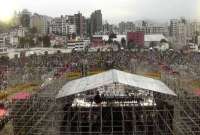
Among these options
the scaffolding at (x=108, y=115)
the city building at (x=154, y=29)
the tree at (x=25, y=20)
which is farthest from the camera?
the city building at (x=154, y=29)

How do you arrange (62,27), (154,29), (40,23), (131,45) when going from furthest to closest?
(154,29) < (40,23) < (62,27) < (131,45)

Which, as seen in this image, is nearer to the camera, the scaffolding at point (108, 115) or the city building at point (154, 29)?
the scaffolding at point (108, 115)

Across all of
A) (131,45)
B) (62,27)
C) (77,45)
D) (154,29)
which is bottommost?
(131,45)

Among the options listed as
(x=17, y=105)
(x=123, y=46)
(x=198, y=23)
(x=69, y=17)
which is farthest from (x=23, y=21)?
(x=17, y=105)

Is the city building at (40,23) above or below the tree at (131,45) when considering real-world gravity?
above

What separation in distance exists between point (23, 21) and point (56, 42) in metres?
18.2

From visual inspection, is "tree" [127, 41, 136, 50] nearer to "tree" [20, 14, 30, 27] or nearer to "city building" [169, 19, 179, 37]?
"tree" [20, 14, 30, 27]

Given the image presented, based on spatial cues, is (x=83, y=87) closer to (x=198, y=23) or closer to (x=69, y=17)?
(x=69, y=17)

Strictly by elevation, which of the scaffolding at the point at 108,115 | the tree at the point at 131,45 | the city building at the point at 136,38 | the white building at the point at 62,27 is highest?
the white building at the point at 62,27

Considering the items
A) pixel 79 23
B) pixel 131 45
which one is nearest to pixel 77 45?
pixel 131 45

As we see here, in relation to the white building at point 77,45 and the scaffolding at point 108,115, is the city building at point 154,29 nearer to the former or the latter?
the white building at point 77,45

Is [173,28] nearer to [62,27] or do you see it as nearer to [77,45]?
[62,27]

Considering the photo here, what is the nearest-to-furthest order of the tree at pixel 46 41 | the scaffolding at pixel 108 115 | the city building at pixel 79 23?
the scaffolding at pixel 108 115 < the tree at pixel 46 41 < the city building at pixel 79 23

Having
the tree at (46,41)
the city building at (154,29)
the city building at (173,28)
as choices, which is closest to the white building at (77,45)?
the tree at (46,41)
